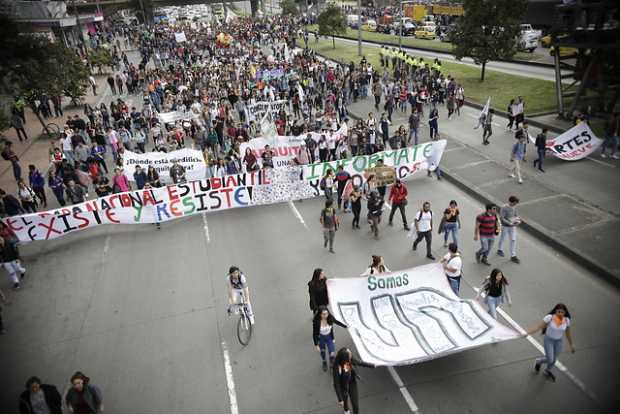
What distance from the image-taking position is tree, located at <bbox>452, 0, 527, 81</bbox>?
1080 inches

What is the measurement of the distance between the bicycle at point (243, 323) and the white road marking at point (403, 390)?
9.73 feet

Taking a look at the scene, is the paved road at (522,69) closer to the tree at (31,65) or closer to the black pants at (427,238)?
the black pants at (427,238)

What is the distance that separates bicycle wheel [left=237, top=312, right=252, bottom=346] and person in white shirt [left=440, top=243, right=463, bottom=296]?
4.27 metres

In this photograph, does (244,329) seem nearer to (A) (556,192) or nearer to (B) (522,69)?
(A) (556,192)

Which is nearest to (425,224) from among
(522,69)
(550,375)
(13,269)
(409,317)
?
(409,317)

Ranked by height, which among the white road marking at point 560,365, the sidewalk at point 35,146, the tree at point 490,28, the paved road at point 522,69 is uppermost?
the tree at point 490,28

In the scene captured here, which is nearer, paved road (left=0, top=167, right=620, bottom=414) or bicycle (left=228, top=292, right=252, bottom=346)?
paved road (left=0, top=167, right=620, bottom=414)

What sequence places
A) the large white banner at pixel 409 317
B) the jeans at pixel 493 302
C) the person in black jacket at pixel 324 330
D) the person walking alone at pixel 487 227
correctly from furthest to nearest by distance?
1. the person walking alone at pixel 487 227
2. the jeans at pixel 493 302
3. the person in black jacket at pixel 324 330
4. the large white banner at pixel 409 317

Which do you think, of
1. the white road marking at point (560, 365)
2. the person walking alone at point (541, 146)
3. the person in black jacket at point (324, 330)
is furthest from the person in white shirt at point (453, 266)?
the person walking alone at point (541, 146)

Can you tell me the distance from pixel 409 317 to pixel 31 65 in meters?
24.1

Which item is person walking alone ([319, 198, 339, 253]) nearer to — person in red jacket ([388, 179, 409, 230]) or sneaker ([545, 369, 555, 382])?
person in red jacket ([388, 179, 409, 230])

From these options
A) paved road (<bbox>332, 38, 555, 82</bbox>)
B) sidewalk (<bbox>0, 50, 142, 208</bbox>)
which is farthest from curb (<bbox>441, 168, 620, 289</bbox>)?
paved road (<bbox>332, 38, 555, 82</bbox>)

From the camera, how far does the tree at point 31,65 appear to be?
2128 centimetres

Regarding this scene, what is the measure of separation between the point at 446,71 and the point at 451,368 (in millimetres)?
30552
